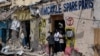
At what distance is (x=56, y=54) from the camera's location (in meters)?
19.8

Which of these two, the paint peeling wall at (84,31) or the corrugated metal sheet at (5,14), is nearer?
the paint peeling wall at (84,31)

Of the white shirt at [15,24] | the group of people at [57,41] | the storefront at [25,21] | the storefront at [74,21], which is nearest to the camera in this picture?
the storefront at [74,21]

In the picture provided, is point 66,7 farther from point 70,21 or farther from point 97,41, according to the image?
point 97,41

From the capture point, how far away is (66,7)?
64.0ft

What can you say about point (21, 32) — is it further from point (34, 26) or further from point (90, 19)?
point (90, 19)

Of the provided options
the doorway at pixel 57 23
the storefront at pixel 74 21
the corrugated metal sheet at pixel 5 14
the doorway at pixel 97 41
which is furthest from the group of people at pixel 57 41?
the corrugated metal sheet at pixel 5 14

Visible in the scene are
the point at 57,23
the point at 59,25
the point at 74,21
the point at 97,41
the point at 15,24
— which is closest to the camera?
the point at 97,41

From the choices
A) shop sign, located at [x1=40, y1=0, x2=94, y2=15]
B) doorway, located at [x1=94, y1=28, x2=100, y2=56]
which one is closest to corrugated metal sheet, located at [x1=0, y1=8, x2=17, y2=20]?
shop sign, located at [x1=40, y1=0, x2=94, y2=15]

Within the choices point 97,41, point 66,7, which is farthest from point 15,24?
point 97,41

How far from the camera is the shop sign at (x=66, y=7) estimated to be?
1755cm

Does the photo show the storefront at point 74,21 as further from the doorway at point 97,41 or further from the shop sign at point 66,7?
the doorway at point 97,41

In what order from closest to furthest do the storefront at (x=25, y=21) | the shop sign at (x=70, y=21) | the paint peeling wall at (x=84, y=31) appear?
the paint peeling wall at (x=84, y=31) → the shop sign at (x=70, y=21) → the storefront at (x=25, y=21)

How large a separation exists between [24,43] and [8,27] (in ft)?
11.8

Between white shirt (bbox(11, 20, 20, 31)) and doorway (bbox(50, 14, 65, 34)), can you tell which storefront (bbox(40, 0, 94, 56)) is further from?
white shirt (bbox(11, 20, 20, 31))
